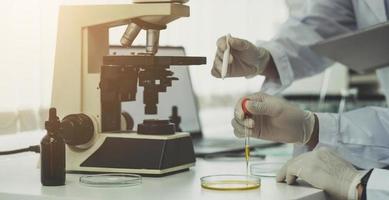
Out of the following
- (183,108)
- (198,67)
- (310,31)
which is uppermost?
(310,31)

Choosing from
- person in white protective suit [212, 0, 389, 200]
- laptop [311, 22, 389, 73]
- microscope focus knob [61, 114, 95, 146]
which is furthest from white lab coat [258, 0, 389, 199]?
microscope focus knob [61, 114, 95, 146]

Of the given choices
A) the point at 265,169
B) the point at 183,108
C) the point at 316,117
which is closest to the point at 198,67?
the point at 183,108

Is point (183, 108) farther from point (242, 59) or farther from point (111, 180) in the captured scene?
point (111, 180)

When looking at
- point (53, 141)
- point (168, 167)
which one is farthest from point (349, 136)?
point (53, 141)

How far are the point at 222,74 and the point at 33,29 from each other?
707 mm

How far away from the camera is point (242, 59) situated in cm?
172

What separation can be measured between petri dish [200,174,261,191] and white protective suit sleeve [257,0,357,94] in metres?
0.71

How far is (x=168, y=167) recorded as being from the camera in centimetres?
139

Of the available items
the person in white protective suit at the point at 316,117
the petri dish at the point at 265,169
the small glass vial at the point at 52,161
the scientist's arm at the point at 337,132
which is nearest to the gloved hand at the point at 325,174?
the person in white protective suit at the point at 316,117

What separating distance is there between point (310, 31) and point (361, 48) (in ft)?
1.85

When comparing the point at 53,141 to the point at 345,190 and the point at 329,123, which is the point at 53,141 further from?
the point at 329,123

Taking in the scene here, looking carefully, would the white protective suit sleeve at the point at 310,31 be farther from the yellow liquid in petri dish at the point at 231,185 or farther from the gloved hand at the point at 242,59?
the yellow liquid in petri dish at the point at 231,185

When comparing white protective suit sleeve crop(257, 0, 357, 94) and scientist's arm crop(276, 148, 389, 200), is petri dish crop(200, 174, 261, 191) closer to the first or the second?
scientist's arm crop(276, 148, 389, 200)

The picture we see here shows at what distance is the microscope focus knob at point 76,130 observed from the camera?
1.40 m
